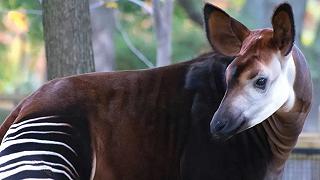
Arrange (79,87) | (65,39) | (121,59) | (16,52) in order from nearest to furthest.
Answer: (79,87) < (65,39) < (121,59) < (16,52)

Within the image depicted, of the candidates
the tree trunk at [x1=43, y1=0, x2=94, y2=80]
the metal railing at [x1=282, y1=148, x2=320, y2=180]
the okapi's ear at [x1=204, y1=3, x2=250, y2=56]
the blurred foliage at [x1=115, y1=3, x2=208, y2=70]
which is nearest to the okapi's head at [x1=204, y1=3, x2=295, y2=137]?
the okapi's ear at [x1=204, y1=3, x2=250, y2=56]

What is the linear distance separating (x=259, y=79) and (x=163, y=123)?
684 mm

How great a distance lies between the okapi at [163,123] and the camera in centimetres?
418

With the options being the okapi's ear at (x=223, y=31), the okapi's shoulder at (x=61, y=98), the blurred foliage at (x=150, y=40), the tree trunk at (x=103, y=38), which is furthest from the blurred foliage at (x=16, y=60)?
the okapi's ear at (x=223, y=31)

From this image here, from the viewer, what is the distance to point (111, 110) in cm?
442

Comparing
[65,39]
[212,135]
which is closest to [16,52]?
[65,39]

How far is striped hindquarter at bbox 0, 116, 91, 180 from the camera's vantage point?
4164 mm

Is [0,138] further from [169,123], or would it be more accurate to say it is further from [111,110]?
[169,123]

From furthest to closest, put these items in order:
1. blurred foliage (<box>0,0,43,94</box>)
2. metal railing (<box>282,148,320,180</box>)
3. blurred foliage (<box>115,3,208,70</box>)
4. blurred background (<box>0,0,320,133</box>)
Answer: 1. blurred foliage (<box>0,0,43,94</box>)
2. blurred foliage (<box>115,3,208,70</box>)
3. blurred background (<box>0,0,320,133</box>)
4. metal railing (<box>282,148,320,180</box>)

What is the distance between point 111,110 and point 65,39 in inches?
57.2

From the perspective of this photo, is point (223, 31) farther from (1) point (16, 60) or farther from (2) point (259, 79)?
(1) point (16, 60)

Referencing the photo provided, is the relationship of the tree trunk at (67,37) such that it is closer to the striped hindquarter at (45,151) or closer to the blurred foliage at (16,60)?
the striped hindquarter at (45,151)

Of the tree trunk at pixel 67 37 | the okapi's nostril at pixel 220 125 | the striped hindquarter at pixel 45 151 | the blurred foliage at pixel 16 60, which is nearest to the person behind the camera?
the okapi's nostril at pixel 220 125

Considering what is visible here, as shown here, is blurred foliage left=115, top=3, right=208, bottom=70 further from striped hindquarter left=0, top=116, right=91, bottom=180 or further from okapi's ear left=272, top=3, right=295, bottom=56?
okapi's ear left=272, top=3, right=295, bottom=56
